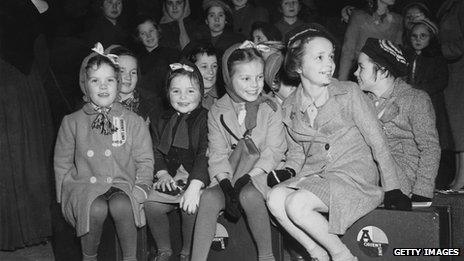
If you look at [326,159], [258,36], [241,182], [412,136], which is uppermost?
[258,36]

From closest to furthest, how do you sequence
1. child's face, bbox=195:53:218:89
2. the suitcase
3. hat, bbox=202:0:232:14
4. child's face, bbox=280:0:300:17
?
the suitcase → child's face, bbox=195:53:218:89 → hat, bbox=202:0:232:14 → child's face, bbox=280:0:300:17

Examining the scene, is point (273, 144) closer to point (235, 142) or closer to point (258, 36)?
point (235, 142)

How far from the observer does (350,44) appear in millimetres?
5891

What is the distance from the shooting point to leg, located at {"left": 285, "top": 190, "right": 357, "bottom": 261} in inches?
132

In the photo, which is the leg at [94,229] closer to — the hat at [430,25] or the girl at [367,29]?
the girl at [367,29]

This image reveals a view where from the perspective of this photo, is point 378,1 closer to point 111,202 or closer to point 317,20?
point 317,20

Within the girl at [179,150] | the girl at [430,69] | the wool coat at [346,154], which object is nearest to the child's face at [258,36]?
the girl at [430,69]

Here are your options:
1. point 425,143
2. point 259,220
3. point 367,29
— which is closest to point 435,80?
point 367,29

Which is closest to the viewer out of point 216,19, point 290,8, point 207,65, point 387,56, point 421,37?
point 387,56

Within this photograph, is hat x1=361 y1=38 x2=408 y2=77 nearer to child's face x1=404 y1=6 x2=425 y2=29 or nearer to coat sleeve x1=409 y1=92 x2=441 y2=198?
coat sleeve x1=409 y1=92 x2=441 y2=198

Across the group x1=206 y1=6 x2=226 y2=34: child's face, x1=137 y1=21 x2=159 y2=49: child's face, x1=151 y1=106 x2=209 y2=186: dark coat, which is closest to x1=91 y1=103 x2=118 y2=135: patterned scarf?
x1=151 y1=106 x2=209 y2=186: dark coat

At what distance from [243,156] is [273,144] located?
215 mm

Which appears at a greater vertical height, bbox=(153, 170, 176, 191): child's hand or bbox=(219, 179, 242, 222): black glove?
bbox=(153, 170, 176, 191): child's hand

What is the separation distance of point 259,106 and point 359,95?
0.71 metres
